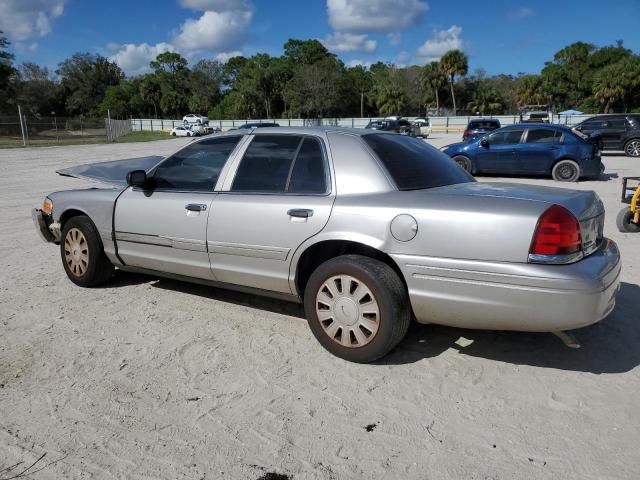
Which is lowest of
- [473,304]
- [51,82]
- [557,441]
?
[557,441]

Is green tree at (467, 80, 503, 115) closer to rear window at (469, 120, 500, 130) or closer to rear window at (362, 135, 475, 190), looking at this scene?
rear window at (469, 120, 500, 130)

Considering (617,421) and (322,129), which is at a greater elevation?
(322,129)

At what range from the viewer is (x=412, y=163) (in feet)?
13.1

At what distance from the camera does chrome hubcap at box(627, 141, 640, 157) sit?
2044 centimetres

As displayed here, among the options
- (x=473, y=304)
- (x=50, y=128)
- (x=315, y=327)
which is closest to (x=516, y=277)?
(x=473, y=304)

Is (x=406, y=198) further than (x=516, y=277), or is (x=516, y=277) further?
(x=406, y=198)

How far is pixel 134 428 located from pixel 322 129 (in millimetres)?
2457

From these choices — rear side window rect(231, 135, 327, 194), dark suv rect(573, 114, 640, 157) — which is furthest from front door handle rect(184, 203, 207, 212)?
dark suv rect(573, 114, 640, 157)

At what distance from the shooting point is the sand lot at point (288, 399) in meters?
2.63

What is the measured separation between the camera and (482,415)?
119 inches

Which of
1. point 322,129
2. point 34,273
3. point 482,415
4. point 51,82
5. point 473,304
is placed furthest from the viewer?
point 51,82

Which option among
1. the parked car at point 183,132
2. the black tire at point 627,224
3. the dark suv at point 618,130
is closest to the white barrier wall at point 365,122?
the parked car at point 183,132

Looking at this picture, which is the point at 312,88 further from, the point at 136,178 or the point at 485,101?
the point at 136,178

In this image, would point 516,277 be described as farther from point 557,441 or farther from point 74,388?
point 74,388
